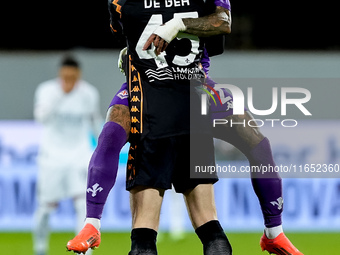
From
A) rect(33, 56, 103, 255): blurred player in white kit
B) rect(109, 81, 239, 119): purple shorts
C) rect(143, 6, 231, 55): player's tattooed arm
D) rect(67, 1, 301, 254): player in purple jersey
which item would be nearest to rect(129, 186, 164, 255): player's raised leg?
rect(67, 1, 301, 254): player in purple jersey

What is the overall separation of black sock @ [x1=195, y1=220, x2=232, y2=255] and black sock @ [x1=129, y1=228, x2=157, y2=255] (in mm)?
332

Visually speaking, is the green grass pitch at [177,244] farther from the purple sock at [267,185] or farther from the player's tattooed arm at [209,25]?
the player's tattooed arm at [209,25]

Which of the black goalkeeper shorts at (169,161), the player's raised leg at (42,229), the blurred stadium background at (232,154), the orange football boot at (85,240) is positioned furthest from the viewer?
the blurred stadium background at (232,154)

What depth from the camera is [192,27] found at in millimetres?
4777

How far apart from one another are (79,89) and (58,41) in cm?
499

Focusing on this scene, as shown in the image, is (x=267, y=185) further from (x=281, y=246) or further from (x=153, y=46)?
(x=153, y=46)

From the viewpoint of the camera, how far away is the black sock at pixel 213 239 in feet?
16.0

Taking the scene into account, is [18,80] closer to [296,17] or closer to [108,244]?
[108,244]

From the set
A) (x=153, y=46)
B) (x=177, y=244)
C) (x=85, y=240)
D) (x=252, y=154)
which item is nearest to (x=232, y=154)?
(x=177, y=244)

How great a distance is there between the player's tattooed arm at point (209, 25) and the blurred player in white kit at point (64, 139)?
4.99 meters

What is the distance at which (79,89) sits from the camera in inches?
397

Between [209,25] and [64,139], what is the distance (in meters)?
5.31

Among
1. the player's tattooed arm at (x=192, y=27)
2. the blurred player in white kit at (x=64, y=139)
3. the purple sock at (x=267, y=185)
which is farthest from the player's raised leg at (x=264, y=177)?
the blurred player in white kit at (x=64, y=139)

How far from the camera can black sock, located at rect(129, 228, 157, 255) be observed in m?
4.80
